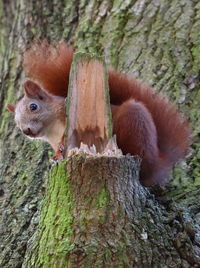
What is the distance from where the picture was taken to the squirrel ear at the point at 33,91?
1.81 metres

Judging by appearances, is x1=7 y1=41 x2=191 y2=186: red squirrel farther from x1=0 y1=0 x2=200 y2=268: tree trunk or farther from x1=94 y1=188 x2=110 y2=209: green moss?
x1=94 y1=188 x2=110 y2=209: green moss

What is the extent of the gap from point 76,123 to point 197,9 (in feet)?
3.08

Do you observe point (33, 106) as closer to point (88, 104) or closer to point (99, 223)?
point (88, 104)

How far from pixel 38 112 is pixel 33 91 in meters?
0.09

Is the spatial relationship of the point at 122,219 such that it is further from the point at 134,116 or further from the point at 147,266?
the point at 134,116

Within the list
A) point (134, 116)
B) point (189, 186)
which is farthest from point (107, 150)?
point (189, 186)

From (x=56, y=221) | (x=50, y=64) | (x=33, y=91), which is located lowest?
(x=56, y=221)

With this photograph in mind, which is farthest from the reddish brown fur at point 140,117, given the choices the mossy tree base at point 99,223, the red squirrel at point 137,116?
the mossy tree base at point 99,223

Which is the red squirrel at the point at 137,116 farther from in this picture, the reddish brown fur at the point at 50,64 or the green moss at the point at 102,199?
the green moss at the point at 102,199

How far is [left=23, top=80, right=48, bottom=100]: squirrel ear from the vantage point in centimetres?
181

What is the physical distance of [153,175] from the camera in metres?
1.46

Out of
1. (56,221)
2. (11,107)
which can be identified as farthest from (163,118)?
(11,107)

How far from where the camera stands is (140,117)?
56.2 inches

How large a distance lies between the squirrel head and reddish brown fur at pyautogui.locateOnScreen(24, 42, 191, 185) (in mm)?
169
